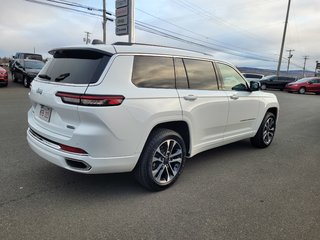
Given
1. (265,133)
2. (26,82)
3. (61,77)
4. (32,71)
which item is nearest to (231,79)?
(265,133)

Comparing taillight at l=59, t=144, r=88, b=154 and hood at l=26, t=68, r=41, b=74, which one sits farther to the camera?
hood at l=26, t=68, r=41, b=74

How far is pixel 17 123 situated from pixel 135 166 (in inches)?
198

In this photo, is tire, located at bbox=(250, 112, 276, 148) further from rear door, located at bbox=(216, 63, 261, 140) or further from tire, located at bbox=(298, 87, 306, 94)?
tire, located at bbox=(298, 87, 306, 94)

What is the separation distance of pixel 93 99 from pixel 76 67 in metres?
0.66

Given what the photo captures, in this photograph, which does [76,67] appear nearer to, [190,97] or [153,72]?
[153,72]

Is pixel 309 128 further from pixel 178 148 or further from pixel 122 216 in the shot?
pixel 122 216

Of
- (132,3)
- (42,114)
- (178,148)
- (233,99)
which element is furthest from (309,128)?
(132,3)

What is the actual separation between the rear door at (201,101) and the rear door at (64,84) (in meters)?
1.19

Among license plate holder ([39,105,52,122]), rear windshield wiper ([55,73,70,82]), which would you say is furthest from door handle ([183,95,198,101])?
license plate holder ([39,105,52,122])

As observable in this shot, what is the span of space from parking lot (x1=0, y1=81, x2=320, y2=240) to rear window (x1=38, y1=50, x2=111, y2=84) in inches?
55.6

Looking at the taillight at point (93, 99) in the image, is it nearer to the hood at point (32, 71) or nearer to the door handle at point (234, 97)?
the door handle at point (234, 97)

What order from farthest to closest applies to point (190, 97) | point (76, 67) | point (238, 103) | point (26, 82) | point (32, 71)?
point (26, 82), point (32, 71), point (238, 103), point (190, 97), point (76, 67)

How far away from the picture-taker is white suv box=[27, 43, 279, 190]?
10.2 ft

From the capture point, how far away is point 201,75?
4355mm
